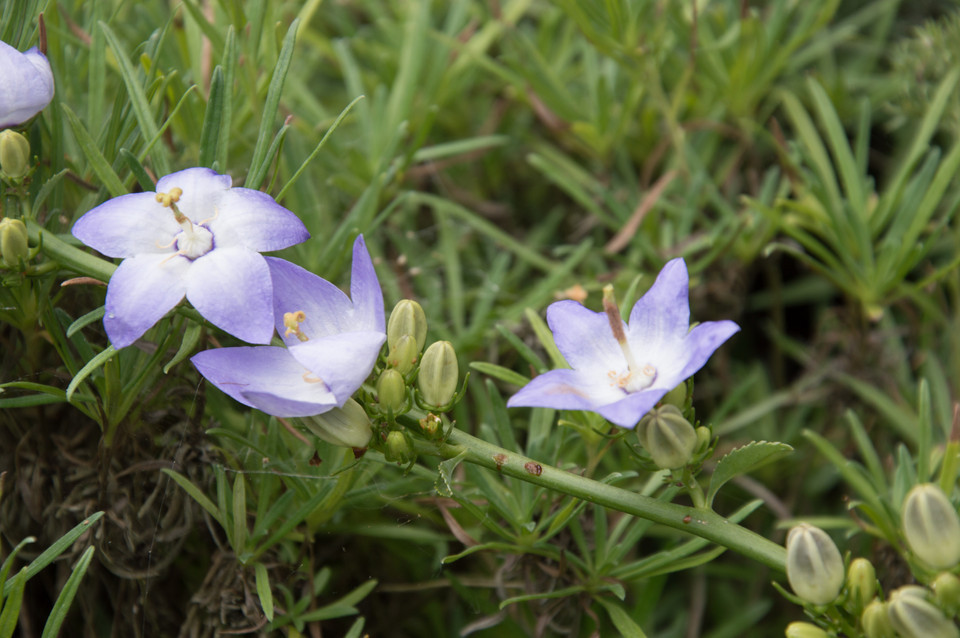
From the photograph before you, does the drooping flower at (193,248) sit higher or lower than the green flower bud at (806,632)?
higher

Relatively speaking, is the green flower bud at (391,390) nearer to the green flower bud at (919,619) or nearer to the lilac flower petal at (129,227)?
the lilac flower petal at (129,227)

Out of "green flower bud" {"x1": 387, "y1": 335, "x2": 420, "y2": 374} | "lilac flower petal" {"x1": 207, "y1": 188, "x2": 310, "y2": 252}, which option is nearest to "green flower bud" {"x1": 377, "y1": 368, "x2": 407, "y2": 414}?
"green flower bud" {"x1": 387, "y1": 335, "x2": 420, "y2": 374}

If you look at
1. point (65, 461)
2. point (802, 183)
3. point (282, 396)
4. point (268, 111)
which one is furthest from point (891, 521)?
point (65, 461)

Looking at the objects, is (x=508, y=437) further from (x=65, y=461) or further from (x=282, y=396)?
(x=65, y=461)

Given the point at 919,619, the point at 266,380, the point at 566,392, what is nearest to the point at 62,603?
the point at 266,380

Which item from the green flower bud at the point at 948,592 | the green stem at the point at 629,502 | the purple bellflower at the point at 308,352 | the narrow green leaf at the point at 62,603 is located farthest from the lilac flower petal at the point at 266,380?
the green flower bud at the point at 948,592

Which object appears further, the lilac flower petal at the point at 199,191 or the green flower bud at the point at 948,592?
the lilac flower petal at the point at 199,191

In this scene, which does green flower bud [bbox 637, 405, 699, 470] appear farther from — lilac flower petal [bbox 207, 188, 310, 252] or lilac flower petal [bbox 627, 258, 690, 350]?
lilac flower petal [bbox 207, 188, 310, 252]
